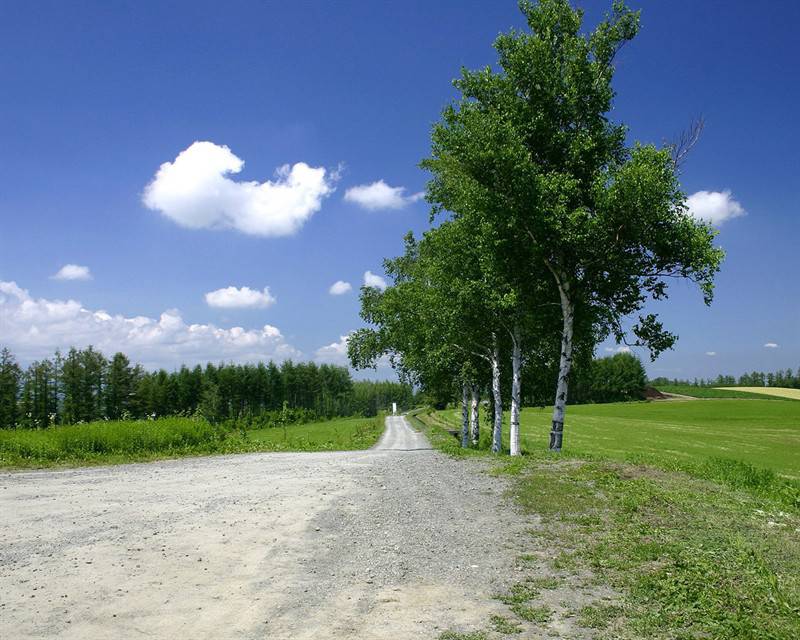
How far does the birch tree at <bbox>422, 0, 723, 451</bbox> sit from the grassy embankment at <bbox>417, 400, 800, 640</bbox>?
282 inches

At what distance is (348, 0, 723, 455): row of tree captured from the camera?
737 inches

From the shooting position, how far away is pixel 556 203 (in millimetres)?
19500

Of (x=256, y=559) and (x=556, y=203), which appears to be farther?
(x=556, y=203)

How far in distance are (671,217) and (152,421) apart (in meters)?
25.7

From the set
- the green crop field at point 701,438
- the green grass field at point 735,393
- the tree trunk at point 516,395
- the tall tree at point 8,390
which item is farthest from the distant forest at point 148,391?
the green grass field at point 735,393

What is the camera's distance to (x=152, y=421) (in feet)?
95.2

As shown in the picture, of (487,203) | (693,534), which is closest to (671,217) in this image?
(487,203)

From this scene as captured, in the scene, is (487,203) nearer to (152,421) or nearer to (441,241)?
(441,241)

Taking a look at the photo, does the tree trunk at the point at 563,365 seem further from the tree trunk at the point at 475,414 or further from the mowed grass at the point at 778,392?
the mowed grass at the point at 778,392

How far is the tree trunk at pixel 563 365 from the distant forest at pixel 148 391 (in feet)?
178

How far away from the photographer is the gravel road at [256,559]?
6.28 meters

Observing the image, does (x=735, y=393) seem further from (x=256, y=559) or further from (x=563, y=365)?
(x=256, y=559)

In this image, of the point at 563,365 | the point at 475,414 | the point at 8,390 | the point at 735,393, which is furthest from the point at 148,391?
the point at 735,393

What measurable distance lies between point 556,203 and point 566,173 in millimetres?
1595
